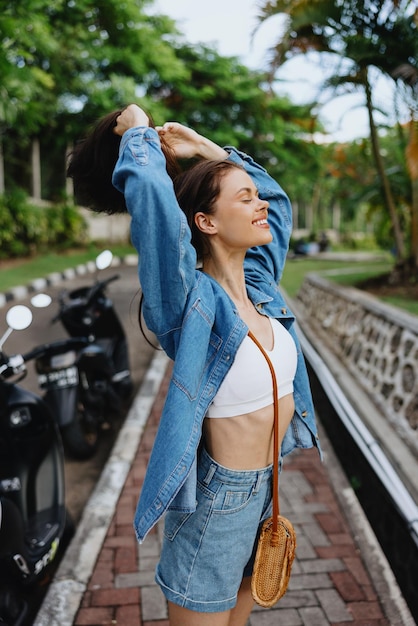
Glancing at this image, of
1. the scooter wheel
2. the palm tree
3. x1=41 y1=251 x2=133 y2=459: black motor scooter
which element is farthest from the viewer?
the palm tree

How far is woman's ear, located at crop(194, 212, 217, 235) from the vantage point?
164 centimetres

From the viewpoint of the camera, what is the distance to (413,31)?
7078 millimetres

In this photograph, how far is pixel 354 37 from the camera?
289 inches

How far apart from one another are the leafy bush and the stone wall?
9.11m

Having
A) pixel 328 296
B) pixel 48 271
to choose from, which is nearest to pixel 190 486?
pixel 328 296

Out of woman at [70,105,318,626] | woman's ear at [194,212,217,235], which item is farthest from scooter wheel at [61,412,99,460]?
woman's ear at [194,212,217,235]

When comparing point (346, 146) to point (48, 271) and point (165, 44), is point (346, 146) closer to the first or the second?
point (165, 44)

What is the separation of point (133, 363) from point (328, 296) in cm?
287

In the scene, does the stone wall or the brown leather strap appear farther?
the stone wall

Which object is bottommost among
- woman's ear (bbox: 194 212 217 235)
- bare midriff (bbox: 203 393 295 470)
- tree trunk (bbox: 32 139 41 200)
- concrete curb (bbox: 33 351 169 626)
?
concrete curb (bbox: 33 351 169 626)

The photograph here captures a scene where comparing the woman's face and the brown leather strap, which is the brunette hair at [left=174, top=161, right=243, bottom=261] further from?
the brown leather strap

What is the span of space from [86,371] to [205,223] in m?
2.76

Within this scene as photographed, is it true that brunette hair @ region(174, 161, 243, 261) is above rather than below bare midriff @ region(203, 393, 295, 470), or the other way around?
above

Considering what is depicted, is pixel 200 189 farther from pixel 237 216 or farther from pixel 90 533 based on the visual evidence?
pixel 90 533
